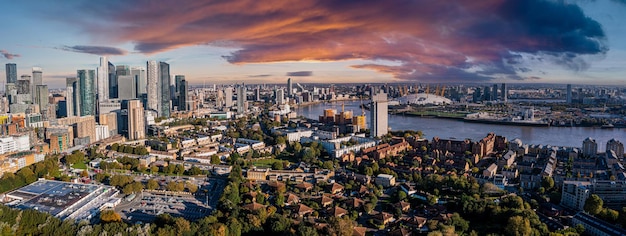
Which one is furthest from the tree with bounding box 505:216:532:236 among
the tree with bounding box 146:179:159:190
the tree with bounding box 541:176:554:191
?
the tree with bounding box 146:179:159:190

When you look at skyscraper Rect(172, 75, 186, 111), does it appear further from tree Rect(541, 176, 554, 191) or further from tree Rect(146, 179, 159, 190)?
tree Rect(541, 176, 554, 191)

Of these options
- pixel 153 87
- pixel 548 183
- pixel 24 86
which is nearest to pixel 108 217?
pixel 548 183

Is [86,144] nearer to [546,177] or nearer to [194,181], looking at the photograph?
[194,181]

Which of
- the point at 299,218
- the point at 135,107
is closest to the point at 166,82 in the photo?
the point at 135,107

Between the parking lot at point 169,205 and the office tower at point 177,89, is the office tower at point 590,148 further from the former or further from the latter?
the office tower at point 177,89

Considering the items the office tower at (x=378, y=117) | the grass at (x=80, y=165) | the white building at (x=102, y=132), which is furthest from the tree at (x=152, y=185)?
the office tower at (x=378, y=117)
